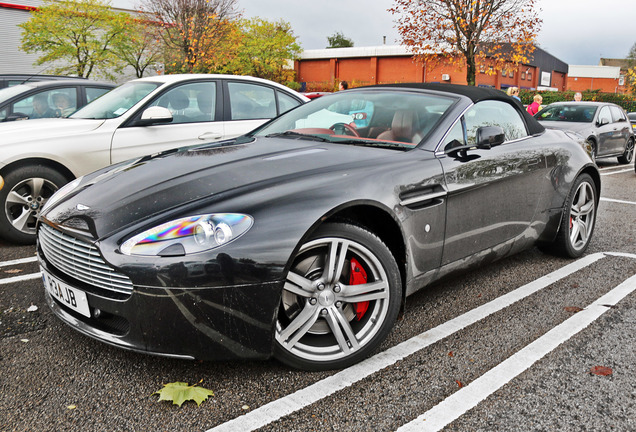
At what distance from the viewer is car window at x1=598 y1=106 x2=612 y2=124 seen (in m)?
12.4

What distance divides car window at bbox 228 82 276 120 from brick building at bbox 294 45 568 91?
1552 inches

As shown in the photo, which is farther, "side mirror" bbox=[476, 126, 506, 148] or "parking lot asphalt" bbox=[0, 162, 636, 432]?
"side mirror" bbox=[476, 126, 506, 148]

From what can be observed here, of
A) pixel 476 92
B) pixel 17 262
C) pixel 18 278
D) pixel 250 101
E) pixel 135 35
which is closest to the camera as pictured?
pixel 476 92

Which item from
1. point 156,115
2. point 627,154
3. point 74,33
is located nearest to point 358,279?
point 156,115

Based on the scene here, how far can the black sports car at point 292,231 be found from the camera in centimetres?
224

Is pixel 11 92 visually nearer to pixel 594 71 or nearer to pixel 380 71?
pixel 380 71

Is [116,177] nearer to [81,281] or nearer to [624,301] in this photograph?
[81,281]

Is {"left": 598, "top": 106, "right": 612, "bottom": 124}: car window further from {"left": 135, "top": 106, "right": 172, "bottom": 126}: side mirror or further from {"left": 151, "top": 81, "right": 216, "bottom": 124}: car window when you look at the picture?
{"left": 135, "top": 106, "right": 172, "bottom": 126}: side mirror

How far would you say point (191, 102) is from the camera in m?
5.73

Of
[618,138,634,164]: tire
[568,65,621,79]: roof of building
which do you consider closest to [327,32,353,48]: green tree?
[568,65,621,79]: roof of building

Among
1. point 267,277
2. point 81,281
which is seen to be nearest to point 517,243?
point 267,277

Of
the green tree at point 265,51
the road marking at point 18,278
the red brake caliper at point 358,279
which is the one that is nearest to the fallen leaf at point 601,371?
the red brake caliper at point 358,279

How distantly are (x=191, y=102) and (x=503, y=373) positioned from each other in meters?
4.33

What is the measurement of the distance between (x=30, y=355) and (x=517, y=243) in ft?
10.1
